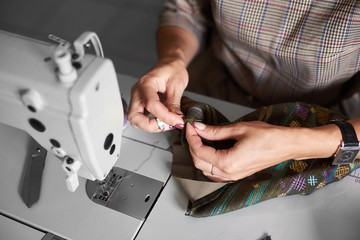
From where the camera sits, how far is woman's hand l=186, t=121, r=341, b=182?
86 cm

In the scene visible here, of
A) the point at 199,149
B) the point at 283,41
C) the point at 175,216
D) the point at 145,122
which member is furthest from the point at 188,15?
the point at 175,216

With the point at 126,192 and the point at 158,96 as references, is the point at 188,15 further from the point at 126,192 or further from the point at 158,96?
the point at 126,192

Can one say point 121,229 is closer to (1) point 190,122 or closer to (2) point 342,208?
(1) point 190,122

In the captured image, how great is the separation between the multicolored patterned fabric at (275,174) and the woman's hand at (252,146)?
0.04 meters

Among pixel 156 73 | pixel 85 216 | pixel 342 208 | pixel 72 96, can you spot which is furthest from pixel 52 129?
pixel 342 208

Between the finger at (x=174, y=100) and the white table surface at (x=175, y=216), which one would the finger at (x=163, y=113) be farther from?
the white table surface at (x=175, y=216)

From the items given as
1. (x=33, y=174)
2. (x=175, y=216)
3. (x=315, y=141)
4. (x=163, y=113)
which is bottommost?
(x=33, y=174)

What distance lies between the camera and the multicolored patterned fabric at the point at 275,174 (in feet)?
2.99

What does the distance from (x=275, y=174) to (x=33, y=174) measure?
27.5 inches

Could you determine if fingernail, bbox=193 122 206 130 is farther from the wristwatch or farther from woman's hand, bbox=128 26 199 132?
the wristwatch

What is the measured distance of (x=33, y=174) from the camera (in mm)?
1011

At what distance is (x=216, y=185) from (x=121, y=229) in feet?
0.92

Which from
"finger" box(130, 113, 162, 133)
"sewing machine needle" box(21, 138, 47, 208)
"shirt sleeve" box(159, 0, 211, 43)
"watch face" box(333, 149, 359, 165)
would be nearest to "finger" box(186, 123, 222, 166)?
"finger" box(130, 113, 162, 133)

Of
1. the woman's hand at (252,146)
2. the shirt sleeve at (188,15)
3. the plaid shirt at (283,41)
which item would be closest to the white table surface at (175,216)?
the woman's hand at (252,146)
